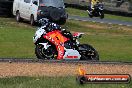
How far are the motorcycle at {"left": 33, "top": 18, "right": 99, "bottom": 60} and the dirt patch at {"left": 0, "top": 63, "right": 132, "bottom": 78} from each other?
1568 millimetres

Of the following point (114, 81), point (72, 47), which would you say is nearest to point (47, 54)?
point (72, 47)

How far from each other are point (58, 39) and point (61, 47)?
27cm

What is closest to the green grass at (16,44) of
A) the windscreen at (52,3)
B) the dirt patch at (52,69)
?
→ the dirt patch at (52,69)

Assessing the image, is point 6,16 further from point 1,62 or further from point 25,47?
point 1,62

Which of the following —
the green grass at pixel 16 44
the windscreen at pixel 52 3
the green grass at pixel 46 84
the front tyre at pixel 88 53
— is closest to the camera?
the green grass at pixel 46 84

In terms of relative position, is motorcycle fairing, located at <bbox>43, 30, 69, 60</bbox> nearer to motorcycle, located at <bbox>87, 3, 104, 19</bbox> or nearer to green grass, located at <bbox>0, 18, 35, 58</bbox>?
green grass, located at <bbox>0, 18, 35, 58</bbox>

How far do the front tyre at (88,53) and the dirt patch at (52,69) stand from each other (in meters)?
1.47

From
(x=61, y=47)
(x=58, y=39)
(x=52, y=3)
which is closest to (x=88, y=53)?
(x=61, y=47)

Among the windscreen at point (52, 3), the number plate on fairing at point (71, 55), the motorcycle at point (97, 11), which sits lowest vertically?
the motorcycle at point (97, 11)

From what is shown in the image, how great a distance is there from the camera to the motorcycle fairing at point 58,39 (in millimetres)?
14625

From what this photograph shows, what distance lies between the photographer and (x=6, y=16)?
33.6m

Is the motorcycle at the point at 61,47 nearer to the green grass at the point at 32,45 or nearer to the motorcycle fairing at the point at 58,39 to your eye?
the motorcycle fairing at the point at 58,39

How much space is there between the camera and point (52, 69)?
12258mm

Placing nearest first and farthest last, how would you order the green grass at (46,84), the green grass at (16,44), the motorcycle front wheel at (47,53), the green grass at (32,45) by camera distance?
1. the green grass at (46,84)
2. the motorcycle front wheel at (47,53)
3. the green grass at (16,44)
4. the green grass at (32,45)
